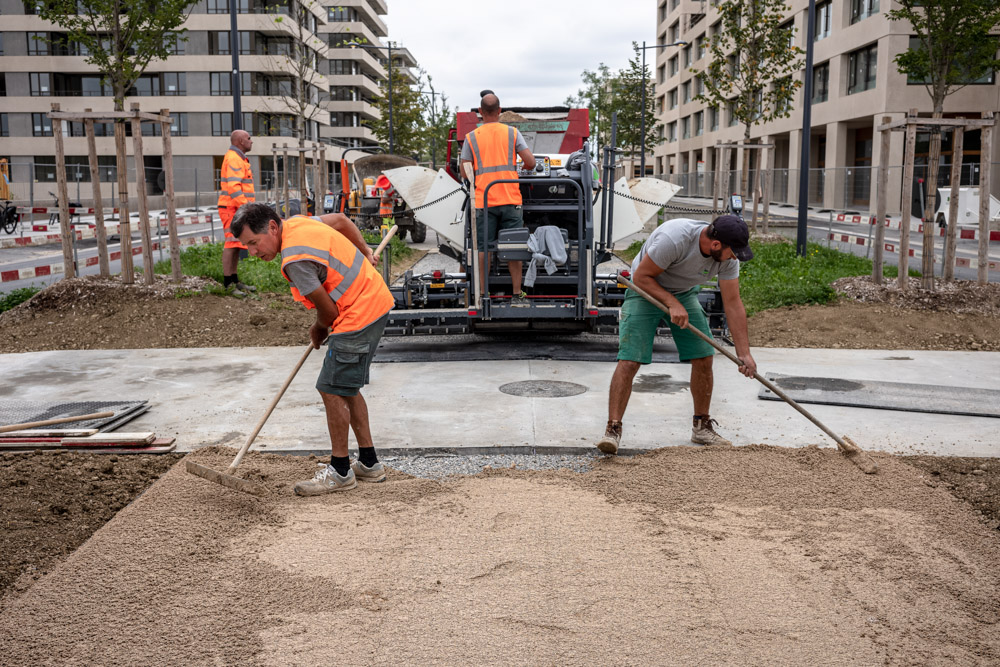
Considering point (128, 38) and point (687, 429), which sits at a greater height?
point (128, 38)

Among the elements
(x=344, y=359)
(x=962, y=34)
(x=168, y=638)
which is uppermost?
(x=962, y=34)

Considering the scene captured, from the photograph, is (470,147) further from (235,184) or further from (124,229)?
(124,229)

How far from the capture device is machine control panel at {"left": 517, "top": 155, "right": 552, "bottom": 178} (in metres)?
9.60

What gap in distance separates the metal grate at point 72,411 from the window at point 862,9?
30923mm

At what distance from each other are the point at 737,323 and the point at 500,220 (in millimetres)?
3620

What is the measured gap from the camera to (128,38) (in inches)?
859

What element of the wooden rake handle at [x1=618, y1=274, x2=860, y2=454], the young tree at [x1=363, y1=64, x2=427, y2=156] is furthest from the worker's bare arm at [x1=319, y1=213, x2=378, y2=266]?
the young tree at [x1=363, y1=64, x2=427, y2=156]

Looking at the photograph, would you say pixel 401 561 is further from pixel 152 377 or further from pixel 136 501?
pixel 152 377

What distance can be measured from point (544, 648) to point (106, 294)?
8915mm

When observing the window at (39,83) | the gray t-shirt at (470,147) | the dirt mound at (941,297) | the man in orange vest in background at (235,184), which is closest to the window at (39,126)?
the window at (39,83)

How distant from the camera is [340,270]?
15.1 ft

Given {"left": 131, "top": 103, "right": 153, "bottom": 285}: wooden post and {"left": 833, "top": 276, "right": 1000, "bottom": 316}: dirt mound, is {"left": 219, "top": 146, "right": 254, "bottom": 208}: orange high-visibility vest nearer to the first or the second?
{"left": 131, "top": 103, "right": 153, "bottom": 285}: wooden post

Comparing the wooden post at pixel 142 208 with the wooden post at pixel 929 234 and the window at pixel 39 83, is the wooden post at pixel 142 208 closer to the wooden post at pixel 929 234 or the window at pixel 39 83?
the wooden post at pixel 929 234

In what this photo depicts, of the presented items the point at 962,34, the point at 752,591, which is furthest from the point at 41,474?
the point at 962,34
